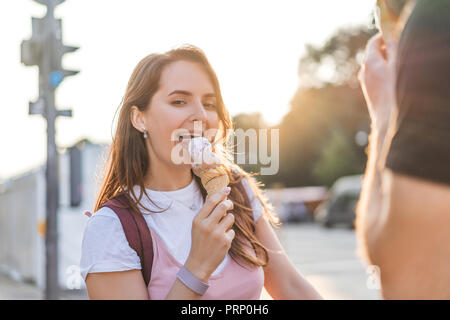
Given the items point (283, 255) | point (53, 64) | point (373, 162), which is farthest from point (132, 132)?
point (53, 64)

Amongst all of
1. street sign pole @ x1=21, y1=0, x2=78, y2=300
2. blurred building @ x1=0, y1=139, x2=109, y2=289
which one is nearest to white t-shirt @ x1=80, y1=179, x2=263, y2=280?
street sign pole @ x1=21, y1=0, x2=78, y2=300

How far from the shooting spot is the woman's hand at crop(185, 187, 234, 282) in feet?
5.32

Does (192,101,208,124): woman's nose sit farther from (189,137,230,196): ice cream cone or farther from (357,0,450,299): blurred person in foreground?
(357,0,450,299): blurred person in foreground

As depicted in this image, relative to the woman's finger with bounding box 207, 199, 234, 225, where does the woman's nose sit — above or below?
above

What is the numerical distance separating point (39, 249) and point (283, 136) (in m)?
30.0

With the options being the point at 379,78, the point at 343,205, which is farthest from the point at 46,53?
the point at 343,205

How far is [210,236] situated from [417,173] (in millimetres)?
829

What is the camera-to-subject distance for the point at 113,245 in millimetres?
1809

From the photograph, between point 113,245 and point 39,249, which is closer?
point 113,245

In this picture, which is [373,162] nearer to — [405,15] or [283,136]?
[405,15]

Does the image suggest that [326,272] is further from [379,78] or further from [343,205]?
[343,205]

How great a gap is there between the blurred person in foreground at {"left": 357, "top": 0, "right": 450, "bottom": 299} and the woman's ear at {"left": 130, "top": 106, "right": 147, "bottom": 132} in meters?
1.38

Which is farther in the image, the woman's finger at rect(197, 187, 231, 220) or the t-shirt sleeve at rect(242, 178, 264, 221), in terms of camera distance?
the t-shirt sleeve at rect(242, 178, 264, 221)

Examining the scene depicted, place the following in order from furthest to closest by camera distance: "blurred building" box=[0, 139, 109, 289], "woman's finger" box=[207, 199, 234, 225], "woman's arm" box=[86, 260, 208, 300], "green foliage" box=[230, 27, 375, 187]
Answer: "green foliage" box=[230, 27, 375, 187] < "blurred building" box=[0, 139, 109, 289] < "woman's arm" box=[86, 260, 208, 300] < "woman's finger" box=[207, 199, 234, 225]
